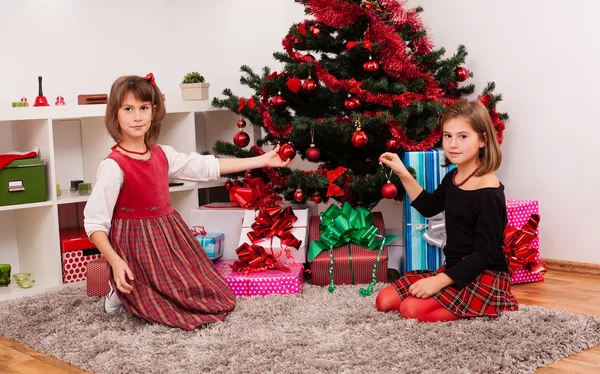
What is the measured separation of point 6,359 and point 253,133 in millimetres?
1671

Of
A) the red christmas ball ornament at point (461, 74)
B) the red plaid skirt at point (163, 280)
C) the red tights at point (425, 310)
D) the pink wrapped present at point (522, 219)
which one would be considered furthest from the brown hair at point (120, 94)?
the pink wrapped present at point (522, 219)

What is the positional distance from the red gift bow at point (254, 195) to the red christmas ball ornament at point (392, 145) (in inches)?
19.2

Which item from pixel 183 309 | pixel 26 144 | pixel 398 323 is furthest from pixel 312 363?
pixel 26 144

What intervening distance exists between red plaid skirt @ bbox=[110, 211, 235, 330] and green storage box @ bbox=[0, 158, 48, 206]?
61 cm

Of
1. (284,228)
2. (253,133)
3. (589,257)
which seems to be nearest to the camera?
(284,228)

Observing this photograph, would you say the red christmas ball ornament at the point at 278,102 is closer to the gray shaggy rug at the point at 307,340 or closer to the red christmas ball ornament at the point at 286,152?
the red christmas ball ornament at the point at 286,152

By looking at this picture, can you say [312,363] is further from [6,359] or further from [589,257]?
[589,257]

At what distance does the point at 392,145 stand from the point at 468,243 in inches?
21.4

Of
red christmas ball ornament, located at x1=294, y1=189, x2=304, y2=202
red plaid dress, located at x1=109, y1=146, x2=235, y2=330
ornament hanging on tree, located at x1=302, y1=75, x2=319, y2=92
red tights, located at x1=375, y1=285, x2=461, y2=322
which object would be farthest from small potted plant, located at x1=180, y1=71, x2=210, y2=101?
red tights, located at x1=375, y1=285, x2=461, y2=322

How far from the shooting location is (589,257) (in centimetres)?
286

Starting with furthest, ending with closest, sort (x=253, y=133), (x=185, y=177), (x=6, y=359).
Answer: (x=253, y=133)
(x=185, y=177)
(x=6, y=359)

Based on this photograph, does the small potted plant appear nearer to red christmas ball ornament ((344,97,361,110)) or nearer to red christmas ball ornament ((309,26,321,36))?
red christmas ball ornament ((309,26,321,36))

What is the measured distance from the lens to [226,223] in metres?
2.86

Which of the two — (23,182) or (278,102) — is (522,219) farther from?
(23,182)
